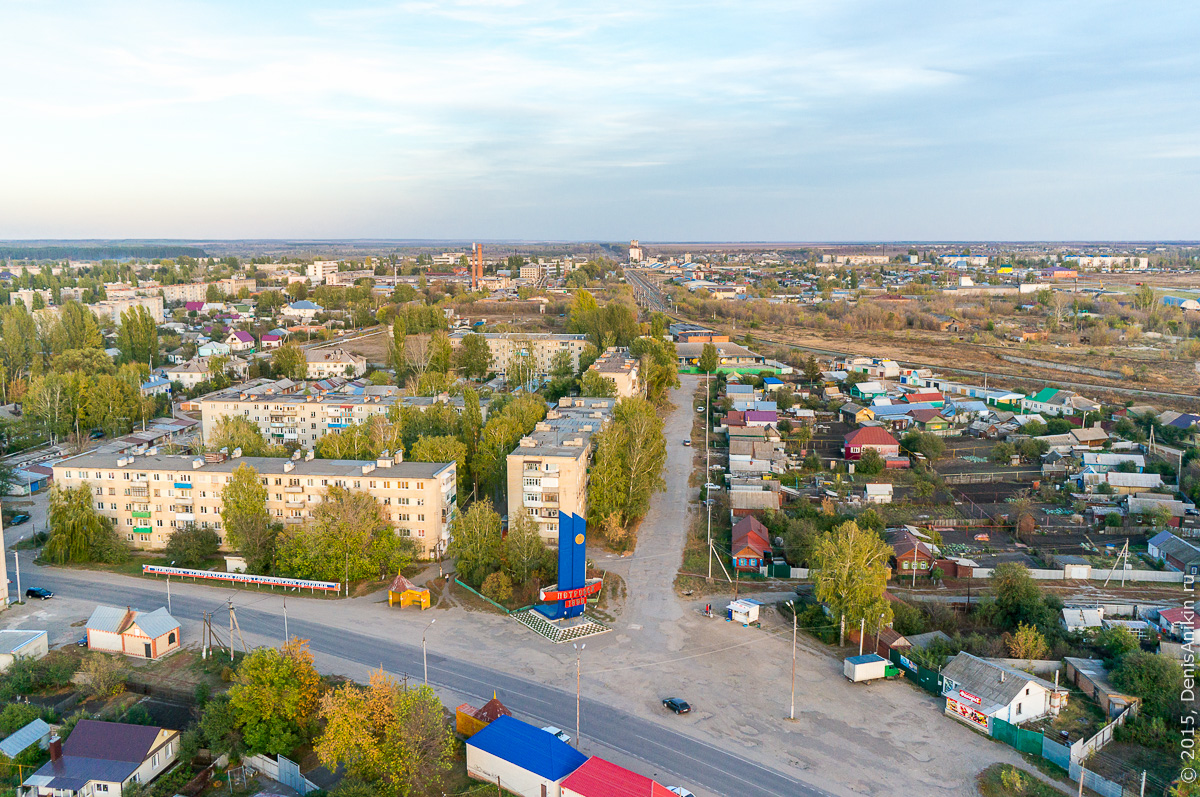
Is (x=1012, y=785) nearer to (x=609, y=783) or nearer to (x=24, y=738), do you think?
(x=609, y=783)

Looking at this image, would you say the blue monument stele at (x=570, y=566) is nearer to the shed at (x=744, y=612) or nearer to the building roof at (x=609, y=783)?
the shed at (x=744, y=612)

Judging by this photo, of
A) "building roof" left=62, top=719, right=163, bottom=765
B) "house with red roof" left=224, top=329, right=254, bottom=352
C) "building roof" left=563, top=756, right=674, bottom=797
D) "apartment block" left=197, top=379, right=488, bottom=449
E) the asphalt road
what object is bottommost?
the asphalt road

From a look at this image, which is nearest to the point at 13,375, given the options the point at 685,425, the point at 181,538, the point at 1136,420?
the point at 181,538

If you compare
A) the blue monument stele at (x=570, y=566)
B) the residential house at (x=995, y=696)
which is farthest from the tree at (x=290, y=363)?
the residential house at (x=995, y=696)

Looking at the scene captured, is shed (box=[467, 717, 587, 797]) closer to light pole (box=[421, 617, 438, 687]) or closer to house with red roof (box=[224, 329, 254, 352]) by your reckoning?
light pole (box=[421, 617, 438, 687])

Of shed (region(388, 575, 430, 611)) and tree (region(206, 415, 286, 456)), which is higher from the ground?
tree (region(206, 415, 286, 456))

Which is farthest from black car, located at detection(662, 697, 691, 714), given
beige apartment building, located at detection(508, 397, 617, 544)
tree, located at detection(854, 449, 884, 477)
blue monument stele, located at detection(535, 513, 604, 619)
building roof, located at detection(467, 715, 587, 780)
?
tree, located at detection(854, 449, 884, 477)
